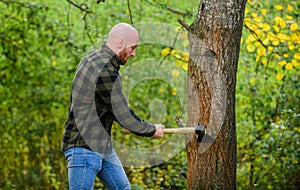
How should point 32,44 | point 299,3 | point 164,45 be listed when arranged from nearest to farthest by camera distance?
1. point 299,3
2. point 164,45
3. point 32,44

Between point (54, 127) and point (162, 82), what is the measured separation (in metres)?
1.93

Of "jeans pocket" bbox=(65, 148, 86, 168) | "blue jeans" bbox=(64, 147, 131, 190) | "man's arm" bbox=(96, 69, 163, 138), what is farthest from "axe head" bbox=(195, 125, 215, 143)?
"jeans pocket" bbox=(65, 148, 86, 168)

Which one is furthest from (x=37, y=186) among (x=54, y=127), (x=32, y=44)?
(x=32, y=44)

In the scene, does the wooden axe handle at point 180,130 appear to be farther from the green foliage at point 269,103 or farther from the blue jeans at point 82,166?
the green foliage at point 269,103

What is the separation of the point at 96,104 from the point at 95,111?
0.05 m

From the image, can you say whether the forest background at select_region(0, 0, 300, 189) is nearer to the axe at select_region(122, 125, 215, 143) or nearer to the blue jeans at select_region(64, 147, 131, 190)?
the axe at select_region(122, 125, 215, 143)

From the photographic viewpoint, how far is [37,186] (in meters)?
8.71

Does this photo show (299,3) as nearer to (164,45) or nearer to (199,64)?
(164,45)

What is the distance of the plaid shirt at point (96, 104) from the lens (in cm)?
371

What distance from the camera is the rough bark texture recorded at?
4.19m

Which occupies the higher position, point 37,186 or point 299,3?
point 299,3

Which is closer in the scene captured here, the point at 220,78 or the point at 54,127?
the point at 220,78

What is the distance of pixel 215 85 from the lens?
4.19 m

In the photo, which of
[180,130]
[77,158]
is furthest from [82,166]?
[180,130]
